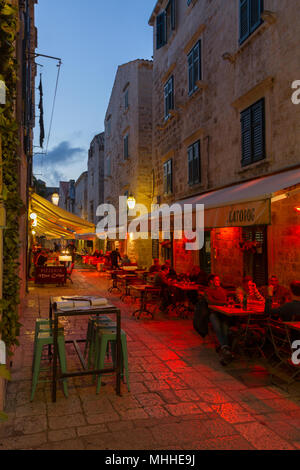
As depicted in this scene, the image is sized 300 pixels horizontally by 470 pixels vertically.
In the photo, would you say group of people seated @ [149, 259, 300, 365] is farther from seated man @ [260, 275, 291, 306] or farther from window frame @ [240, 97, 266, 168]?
window frame @ [240, 97, 266, 168]

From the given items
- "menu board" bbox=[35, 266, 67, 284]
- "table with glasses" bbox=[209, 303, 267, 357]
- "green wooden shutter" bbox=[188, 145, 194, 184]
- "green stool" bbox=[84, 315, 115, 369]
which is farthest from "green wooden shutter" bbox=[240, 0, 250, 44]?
"menu board" bbox=[35, 266, 67, 284]

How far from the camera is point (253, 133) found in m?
9.30

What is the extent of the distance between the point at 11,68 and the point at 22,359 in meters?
4.16

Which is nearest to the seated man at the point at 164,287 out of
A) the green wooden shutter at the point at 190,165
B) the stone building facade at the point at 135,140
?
the green wooden shutter at the point at 190,165

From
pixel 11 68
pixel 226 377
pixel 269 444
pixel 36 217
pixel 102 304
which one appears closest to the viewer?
pixel 269 444

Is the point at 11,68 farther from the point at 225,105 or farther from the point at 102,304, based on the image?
the point at 225,105

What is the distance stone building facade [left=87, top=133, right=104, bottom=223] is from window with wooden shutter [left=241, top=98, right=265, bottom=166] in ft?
82.9

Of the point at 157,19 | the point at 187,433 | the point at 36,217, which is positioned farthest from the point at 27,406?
the point at 157,19

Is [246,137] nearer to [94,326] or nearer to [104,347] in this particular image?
[94,326]

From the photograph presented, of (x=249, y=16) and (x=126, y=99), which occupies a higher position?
(x=126, y=99)

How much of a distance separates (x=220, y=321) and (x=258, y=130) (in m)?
5.23

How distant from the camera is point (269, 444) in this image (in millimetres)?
3322

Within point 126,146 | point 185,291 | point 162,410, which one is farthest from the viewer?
point 126,146

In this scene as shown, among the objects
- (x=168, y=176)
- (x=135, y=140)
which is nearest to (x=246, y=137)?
(x=168, y=176)
